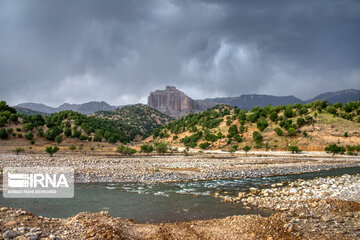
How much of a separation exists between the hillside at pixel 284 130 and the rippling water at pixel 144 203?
58.3m

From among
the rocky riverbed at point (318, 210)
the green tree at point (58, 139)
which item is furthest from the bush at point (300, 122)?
the green tree at point (58, 139)

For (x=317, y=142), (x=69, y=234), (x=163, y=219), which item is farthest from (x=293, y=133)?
(x=69, y=234)

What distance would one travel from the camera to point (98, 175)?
26.2 metres

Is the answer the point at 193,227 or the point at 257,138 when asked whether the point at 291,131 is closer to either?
the point at 257,138

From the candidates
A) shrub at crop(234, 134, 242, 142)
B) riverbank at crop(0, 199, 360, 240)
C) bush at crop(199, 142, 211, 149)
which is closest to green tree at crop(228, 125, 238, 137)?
shrub at crop(234, 134, 242, 142)

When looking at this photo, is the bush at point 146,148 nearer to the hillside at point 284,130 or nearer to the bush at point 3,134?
the hillside at point 284,130

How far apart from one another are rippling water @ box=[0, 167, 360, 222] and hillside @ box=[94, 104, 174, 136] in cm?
13605

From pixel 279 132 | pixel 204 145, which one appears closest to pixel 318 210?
pixel 279 132

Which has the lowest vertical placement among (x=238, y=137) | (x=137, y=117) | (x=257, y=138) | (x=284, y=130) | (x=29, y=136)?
(x=257, y=138)

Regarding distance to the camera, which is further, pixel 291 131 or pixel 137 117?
pixel 137 117

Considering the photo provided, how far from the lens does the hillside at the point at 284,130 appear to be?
7625 cm

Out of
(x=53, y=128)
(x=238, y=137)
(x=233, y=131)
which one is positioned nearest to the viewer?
(x=53, y=128)

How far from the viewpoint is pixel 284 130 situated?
275 ft

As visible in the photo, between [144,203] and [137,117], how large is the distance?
532ft
